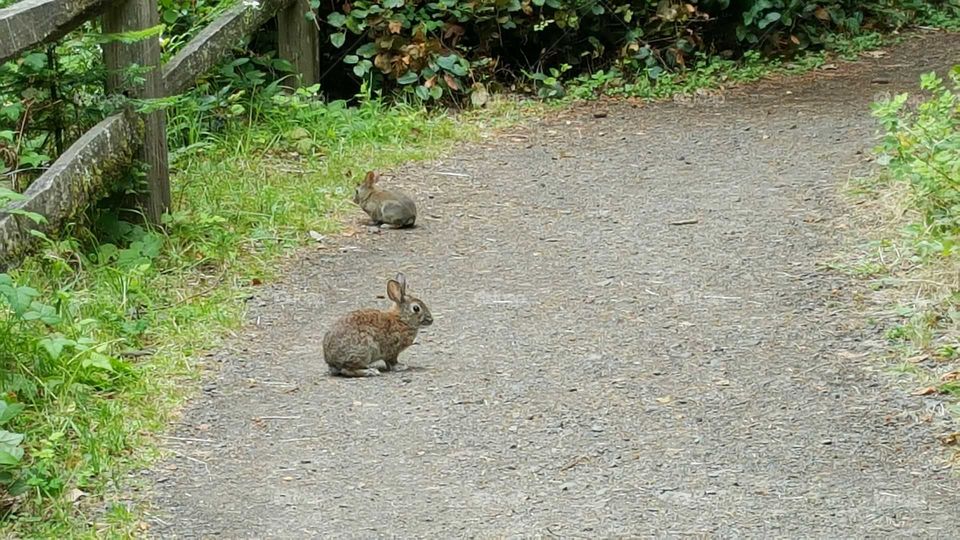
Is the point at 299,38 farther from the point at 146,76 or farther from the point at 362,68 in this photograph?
the point at 146,76

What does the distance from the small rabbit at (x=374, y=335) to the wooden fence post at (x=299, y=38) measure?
4598 millimetres

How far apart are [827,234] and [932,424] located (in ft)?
8.17

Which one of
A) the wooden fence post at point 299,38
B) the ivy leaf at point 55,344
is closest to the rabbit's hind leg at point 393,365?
the ivy leaf at point 55,344

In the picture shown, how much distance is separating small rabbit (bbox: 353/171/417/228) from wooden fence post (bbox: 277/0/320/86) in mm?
2492

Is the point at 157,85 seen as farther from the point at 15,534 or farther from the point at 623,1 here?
the point at 623,1

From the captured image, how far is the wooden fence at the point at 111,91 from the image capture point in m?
5.84

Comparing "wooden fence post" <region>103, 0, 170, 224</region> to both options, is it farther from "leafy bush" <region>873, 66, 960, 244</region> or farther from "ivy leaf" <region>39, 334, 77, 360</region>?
"leafy bush" <region>873, 66, 960, 244</region>

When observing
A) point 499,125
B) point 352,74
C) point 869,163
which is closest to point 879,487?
point 869,163

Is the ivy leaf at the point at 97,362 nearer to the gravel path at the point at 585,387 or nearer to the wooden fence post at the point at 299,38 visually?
the gravel path at the point at 585,387

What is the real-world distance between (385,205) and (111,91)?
5.50 feet

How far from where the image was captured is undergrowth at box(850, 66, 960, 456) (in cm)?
560

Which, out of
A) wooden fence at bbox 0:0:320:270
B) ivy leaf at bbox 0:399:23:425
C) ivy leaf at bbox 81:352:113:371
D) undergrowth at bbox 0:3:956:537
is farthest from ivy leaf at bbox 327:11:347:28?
ivy leaf at bbox 0:399:23:425

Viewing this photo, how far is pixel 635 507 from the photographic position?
464cm

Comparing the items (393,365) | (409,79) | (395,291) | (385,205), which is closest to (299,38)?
(409,79)
